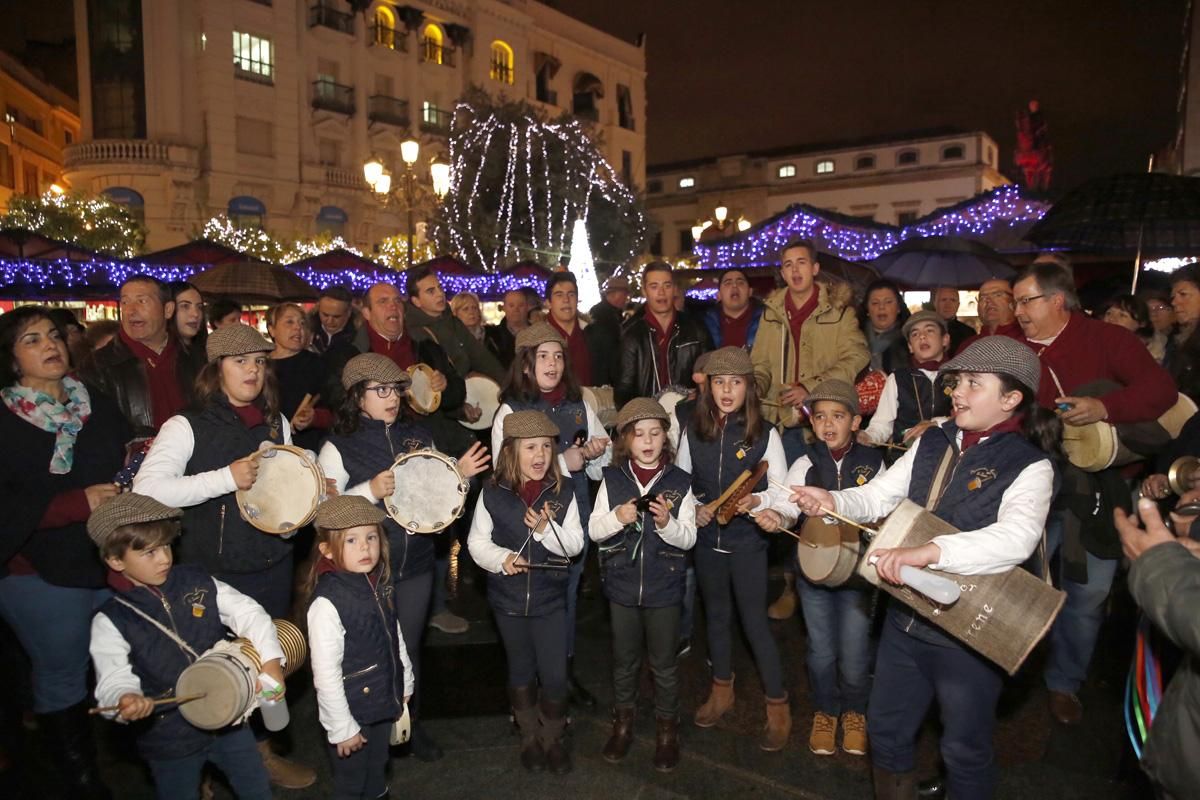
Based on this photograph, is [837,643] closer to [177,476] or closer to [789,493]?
[789,493]

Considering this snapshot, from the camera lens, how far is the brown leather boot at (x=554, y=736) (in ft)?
14.2

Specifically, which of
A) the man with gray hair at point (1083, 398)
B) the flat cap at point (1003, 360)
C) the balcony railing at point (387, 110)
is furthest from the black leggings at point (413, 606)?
the balcony railing at point (387, 110)

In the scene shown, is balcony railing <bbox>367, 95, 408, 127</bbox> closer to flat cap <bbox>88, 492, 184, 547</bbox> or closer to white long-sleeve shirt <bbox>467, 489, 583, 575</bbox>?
white long-sleeve shirt <bbox>467, 489, 583, 575</bbox>

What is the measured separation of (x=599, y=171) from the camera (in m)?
34.6

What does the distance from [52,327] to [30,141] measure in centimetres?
5063

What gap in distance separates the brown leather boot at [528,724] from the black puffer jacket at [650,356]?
8.80 feet

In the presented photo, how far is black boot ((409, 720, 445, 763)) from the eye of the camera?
4496mm

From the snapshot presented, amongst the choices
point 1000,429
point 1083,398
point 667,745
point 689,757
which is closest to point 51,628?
point 667,745

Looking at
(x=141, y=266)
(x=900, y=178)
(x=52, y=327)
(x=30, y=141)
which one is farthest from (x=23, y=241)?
(x=900, y=178)

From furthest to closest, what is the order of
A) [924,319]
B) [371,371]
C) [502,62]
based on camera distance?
[502,62] → [924,319] → [371,371]

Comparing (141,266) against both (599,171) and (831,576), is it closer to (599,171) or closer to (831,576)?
(831,576)

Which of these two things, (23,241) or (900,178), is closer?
(23,241)

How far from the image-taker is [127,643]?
10.3 feet

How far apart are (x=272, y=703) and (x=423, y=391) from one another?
7.71ft
